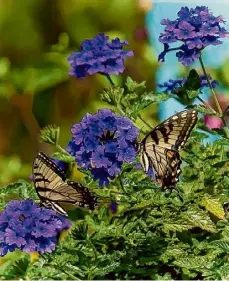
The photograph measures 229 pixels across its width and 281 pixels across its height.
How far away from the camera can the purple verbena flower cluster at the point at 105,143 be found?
1.98 meters

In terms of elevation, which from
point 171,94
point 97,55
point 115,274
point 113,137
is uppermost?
point 97,55

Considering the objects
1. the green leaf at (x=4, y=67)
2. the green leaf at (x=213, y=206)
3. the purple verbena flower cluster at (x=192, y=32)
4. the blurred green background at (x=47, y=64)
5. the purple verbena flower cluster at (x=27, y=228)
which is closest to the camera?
the purple verbena flower cluster at (x=27, y=228)

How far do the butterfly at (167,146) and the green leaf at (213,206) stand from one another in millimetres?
117

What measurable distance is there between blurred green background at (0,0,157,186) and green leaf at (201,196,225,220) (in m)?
1.76

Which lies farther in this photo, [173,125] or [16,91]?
[16,91]

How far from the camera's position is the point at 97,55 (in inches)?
96.3

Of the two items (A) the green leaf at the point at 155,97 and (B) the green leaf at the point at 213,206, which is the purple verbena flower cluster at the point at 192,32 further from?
(B) the green leaf at the point at 213,206

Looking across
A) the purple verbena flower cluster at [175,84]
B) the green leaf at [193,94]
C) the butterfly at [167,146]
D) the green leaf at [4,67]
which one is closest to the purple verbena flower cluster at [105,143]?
the butterfly at [167,146]

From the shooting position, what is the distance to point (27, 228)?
1948 millimetres

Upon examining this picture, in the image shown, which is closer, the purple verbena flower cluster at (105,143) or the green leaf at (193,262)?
the purple verbena flower cluster at (105,143)

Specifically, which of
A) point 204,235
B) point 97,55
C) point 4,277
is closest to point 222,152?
point 204,235

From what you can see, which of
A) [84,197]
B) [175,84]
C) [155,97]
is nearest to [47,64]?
[175,84]

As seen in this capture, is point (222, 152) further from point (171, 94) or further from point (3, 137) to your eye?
point (3, 137)

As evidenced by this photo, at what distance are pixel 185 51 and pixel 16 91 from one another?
173cm
